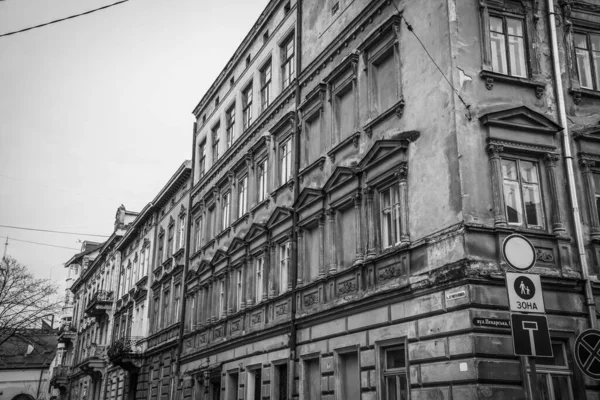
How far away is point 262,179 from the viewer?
2403 centimetres

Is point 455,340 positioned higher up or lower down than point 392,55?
lower down

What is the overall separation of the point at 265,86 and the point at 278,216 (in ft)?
20.9

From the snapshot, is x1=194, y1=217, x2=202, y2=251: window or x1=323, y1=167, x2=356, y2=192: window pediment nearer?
x1=323, y1=167, x2=356, y2=192: window pediment

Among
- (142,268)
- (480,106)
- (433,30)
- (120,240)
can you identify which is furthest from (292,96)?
(120,240)

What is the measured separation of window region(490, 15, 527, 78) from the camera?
14.6 meters

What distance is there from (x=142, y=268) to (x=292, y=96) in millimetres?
21983

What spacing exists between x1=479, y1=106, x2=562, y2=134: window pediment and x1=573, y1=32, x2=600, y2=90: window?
6.09 feet

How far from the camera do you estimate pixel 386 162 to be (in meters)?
15.6

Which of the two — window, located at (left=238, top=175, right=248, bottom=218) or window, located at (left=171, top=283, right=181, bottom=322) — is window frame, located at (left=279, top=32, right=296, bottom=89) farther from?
window, located at (left=171, top=283, right=181, bottom=322)

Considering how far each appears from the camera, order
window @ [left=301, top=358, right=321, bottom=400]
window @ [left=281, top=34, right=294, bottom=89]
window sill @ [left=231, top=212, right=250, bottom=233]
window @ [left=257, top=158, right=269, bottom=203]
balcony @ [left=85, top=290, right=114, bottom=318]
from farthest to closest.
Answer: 1. balcony @ [left=85, top=290, right=114, bottom=318]
2. window sill @ [left=231, top=212, right=250, bottom=233]
3. window @ [left=257, top=158, right=269, bottom=203]
4. window @ [left=281, top=34, right=294, bottom=89]
5. window @ [left=301, top=358, right=321, bottom=400]

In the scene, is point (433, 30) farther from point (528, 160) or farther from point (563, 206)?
point (563, 206)

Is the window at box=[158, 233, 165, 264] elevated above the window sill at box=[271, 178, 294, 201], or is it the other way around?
the window at box=[158, 233, 165, 264]

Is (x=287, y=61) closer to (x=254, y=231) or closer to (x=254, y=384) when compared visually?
(x=254, y=231)

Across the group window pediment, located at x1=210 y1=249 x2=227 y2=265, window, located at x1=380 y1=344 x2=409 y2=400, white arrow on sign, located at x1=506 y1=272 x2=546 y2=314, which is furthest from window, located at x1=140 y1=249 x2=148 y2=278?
white arrow on sign, located at x1=506 y1=272 x2=546 y2=314
